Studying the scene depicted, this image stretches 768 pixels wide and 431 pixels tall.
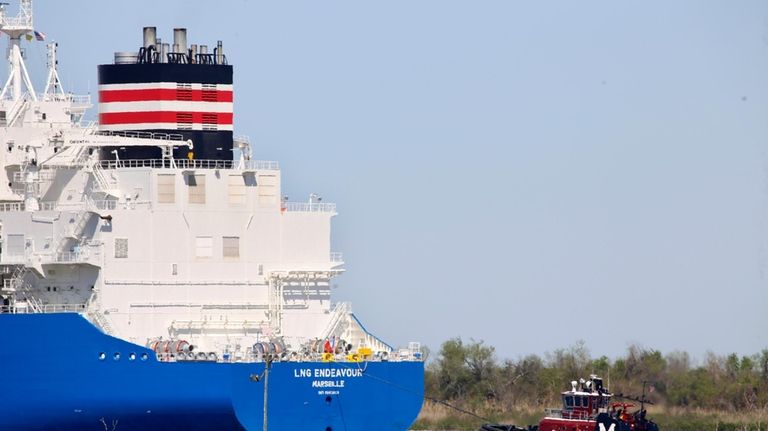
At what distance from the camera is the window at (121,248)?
66.3 m

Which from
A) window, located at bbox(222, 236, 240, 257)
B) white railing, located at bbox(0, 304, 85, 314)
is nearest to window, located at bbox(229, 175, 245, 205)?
window, located at bbox(222, 236, 240, 257)

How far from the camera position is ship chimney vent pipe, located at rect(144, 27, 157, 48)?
6950cm

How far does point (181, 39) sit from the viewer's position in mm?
69750

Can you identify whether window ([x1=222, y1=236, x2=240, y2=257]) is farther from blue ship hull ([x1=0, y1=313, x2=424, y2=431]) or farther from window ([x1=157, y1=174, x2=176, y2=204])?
blue ship hull ([x1=0, y1=313, x2=424, y2=431])

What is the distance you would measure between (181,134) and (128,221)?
12.7ft

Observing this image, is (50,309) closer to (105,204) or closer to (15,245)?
(15,245)

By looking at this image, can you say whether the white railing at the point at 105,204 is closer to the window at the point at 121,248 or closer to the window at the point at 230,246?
the window at the point at 121,248

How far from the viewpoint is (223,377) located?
2520 inches

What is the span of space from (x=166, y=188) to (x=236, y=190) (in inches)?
79.8

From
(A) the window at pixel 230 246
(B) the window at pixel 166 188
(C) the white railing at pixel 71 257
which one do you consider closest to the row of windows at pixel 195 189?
(B) the window at pixel 166 188

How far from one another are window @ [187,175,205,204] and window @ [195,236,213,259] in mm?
1029

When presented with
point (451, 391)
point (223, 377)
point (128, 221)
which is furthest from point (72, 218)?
point (451, 391)

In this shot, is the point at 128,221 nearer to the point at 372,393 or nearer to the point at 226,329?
the point at 226,329

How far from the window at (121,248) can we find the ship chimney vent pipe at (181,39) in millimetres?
6339
